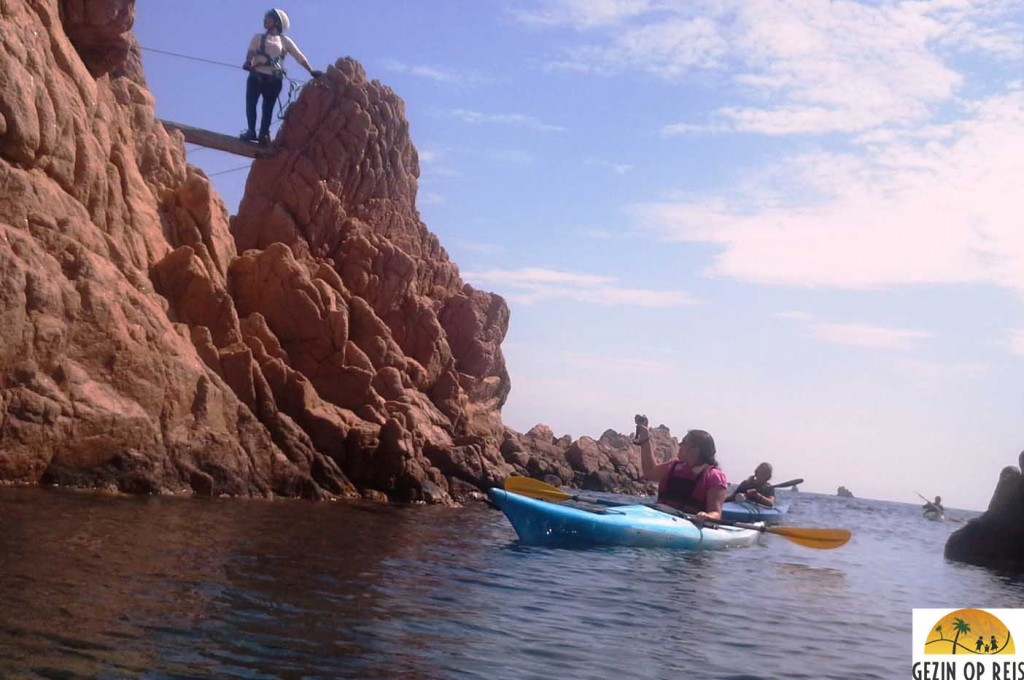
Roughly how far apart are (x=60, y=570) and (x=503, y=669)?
3746 mm

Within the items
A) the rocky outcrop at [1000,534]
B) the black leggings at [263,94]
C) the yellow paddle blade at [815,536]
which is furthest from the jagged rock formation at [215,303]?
the rocky outcrop at [1000,534]

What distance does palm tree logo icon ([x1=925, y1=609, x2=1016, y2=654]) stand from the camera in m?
5.70

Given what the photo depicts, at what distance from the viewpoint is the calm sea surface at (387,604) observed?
19.0 feet

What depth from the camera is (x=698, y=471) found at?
14188 mm

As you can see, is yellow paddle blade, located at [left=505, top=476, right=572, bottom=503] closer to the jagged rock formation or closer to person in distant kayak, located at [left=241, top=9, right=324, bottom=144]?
the jagged rock formation

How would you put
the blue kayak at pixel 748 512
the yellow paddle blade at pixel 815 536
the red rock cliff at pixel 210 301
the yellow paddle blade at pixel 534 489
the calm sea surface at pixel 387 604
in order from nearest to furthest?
the calm sea surface at pixel 387 604, the red rock cliff at pixel 210 301, the yellow paddle blade at pixel 815 536, the yellow paddle blade at pixel 534 489, the blue kayak at pixel 748 512

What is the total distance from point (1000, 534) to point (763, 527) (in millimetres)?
9663

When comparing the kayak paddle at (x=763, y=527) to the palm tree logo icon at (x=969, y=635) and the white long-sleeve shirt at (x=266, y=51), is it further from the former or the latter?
the white long-sleeve shirt at (x=266, y=51)

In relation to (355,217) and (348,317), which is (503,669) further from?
(355,217)

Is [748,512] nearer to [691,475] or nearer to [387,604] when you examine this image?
[691,475]

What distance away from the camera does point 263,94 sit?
78.5 feet

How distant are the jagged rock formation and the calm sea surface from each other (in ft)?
6.55

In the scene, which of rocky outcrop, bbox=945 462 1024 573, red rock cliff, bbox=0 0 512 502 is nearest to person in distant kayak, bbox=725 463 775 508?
rocky outcrop, bbox=945 462 1024 573

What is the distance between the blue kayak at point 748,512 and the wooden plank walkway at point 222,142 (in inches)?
580
